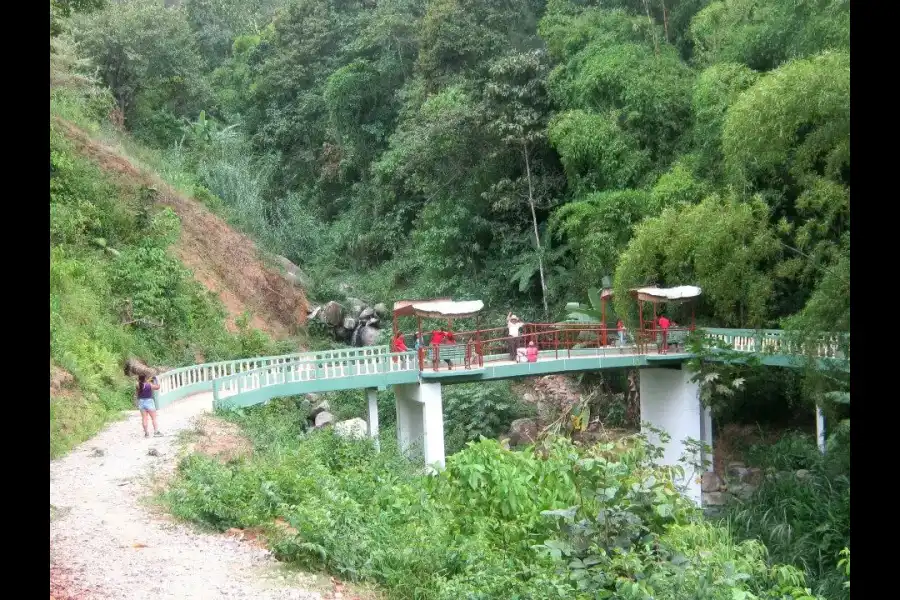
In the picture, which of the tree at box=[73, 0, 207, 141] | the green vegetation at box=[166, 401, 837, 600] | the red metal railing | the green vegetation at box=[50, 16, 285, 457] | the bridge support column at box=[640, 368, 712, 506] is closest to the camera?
the green vegetation at box=[166, 401, 837, 600]

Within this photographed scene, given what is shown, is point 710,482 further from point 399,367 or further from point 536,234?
point 536,234

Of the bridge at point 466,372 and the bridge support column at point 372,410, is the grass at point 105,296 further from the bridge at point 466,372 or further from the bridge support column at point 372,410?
the bridge support column at point 372,410

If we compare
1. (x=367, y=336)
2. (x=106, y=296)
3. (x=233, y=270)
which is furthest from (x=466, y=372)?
(x=367, y=336)

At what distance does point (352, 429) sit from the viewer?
10391 mm

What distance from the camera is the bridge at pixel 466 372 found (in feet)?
30.1

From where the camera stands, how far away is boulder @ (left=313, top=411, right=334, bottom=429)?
38.0 ft

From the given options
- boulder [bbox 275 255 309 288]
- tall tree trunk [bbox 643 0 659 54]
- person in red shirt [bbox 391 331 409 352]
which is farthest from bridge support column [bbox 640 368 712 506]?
boulder [bbox 275 255 309 288]

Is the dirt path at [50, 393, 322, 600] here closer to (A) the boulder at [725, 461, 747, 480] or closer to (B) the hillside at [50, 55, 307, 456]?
(B) the hillside at [50, 55, 307, 456]

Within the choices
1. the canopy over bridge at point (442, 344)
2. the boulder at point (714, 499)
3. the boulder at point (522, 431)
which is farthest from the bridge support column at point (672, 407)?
the canopy over bridge at point (442, 344)

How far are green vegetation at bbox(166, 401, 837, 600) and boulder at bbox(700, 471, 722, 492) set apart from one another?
2508mm

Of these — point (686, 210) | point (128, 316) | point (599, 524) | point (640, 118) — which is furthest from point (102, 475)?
point (640, 118)

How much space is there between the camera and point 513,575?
468cm

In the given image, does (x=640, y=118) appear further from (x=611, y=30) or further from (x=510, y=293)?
(x=510, y=293)
